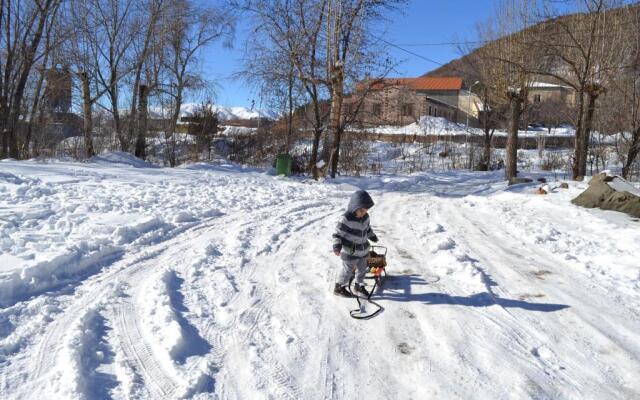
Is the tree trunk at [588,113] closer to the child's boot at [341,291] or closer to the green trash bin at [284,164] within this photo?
the green trash bin at [284,164]

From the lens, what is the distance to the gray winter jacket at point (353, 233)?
16.8 ft

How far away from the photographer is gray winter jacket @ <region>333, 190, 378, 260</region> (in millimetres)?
5133

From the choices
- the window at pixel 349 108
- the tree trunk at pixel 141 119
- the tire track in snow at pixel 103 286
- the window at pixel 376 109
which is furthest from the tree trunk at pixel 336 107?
the tire track in snow at pixel 103 286

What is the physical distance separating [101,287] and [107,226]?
2.42 m

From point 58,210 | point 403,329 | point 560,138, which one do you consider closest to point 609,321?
point 403,329

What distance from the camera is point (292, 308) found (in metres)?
4.66

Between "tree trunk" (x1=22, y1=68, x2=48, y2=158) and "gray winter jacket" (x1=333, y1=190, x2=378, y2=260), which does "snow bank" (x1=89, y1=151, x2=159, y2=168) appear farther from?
"gray winter jacket" (x1=333, y1=190, x2=378, y2=260)

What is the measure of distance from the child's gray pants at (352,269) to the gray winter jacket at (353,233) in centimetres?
4

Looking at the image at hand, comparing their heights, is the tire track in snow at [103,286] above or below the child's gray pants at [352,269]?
below

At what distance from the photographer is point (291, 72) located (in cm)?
1869

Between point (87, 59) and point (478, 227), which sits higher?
point (87, 59)

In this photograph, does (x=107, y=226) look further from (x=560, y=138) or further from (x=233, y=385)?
(x=560, y=138)

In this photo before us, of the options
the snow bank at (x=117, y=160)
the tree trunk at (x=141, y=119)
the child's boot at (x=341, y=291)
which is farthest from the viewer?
the tree trunk at (x=141, y=119)

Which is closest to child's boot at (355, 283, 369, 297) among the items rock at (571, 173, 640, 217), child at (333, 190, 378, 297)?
child at (333, 190, 378, 297)
